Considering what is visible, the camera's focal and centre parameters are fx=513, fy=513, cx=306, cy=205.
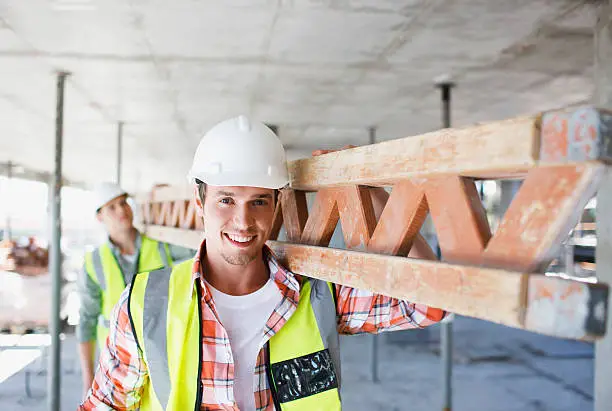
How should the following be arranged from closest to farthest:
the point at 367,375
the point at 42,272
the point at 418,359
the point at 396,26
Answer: the point at 396,26 < the point at 367,375 < the point at 418,359 < the point at 42,272

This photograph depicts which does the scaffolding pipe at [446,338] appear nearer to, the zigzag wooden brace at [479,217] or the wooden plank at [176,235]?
the wooden plank at [176,235]

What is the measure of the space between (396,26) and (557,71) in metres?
2.25

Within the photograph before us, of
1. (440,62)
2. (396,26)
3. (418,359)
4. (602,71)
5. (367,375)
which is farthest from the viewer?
(418,359)

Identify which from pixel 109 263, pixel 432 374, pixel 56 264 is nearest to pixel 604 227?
pixel 109 263

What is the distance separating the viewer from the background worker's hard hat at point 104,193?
14.9ft

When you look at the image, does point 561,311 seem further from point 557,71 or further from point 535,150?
point 557,71

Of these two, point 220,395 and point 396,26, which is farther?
point 396,26

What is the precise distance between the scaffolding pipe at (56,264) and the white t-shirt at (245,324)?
13.2 ft

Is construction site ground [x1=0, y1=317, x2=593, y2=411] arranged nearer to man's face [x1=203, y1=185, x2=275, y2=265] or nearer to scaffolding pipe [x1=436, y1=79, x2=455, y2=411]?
scaffolding pipe [x1=436, y1=79, x2=455, y2=411]

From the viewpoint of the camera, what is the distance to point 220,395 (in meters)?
1.82

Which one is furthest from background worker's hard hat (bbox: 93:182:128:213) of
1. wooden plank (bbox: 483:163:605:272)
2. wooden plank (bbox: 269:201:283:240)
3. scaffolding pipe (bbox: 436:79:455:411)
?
wooden plank (bbox: 483:163:605:272)

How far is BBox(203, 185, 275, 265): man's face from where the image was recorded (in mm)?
1937

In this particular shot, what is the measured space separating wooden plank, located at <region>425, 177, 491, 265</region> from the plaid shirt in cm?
61

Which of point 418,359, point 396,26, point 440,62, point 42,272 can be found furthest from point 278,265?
point 42,272
